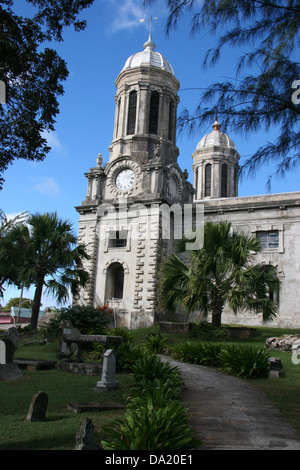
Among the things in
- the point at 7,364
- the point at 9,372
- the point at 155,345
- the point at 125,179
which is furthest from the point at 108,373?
the point at 125,179

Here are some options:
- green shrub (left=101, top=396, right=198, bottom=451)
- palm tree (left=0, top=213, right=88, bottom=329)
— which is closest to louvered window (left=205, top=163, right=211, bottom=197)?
palm tree (left=0, top=213, right=88, bottom=329)

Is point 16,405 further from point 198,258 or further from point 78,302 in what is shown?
point 78,302

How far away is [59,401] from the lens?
780 cm

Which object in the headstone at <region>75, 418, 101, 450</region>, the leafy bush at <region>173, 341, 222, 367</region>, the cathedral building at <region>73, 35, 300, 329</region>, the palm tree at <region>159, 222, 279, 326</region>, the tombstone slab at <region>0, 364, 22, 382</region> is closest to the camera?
the headstone at <region>75, 418, 101, 450</region>

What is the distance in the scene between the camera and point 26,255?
22.6m

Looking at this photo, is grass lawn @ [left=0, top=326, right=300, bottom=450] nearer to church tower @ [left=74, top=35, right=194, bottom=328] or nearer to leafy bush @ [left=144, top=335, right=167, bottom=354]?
leafy bush @ [left=144, top=335, right=167, bottom=354]

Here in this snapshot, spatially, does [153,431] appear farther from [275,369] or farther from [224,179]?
[224,179]

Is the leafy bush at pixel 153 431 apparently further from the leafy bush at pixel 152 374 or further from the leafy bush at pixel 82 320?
the leafy bush at pixel 82 320

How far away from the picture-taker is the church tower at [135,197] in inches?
1033

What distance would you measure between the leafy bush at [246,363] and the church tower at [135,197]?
1294 centimetres

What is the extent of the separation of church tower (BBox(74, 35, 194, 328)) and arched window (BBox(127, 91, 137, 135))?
68mm

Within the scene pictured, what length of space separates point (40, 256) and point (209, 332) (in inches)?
387

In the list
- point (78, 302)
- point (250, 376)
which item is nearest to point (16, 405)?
point (250, 376)

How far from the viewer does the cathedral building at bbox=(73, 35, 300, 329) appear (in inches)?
1022
